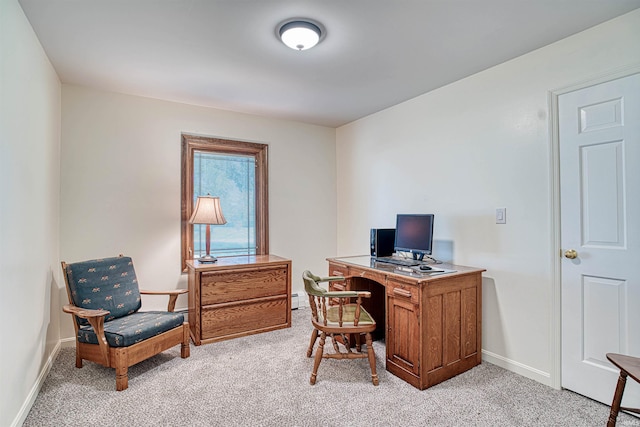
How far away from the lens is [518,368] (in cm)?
252

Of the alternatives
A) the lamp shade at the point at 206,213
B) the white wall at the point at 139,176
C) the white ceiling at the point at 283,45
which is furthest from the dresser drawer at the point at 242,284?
the white ceiling at the point at 283,45

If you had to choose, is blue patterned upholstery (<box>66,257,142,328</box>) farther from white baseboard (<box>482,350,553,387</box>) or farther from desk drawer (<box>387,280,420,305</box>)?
white baseboard (<box>482,350,553,387</box>)

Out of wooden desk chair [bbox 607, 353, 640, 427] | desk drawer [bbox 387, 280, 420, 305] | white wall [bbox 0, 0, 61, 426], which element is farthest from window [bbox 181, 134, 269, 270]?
wooden desk chair [bbox 607, 353, 640, 427]

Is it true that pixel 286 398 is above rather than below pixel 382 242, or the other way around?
below

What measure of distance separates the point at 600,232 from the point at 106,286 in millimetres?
3655

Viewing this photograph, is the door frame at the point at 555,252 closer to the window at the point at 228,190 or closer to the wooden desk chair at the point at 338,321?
the wooden desk chair at the point at 338,321

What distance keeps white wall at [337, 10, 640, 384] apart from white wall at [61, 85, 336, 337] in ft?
5.32

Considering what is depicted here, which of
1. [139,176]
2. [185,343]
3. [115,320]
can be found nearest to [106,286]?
[115,320]

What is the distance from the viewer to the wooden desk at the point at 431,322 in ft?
7.50

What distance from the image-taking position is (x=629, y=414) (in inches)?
78.2

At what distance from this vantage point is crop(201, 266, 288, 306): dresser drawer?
10.3ft

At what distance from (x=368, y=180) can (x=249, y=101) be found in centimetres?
165

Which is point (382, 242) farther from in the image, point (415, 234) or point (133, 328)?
point (133, 328)

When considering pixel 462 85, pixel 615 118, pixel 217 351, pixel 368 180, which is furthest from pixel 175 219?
pixel 615 118
